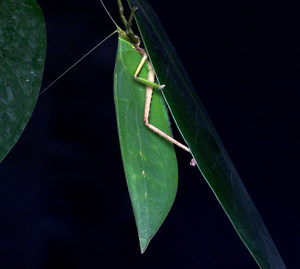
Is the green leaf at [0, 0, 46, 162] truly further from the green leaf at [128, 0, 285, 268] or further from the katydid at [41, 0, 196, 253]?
the katydid at [41, 0, 196, 253]

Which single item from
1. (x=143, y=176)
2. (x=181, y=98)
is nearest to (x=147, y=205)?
(x=143, y=176)

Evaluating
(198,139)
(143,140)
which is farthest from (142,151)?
(198,139)

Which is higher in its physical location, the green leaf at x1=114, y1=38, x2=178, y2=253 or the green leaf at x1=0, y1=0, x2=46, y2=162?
the green leaf at x1=0, y1=0, x2=46, y2=162

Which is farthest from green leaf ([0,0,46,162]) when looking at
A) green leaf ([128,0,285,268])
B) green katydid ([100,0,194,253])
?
green katydid ([100,0,194,253])

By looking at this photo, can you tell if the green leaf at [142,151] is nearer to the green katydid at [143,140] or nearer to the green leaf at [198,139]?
the green katydid at [143,140]

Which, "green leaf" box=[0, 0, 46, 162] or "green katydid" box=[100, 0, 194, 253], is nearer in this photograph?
"green leaf" box=[0, 0, 46, 162]

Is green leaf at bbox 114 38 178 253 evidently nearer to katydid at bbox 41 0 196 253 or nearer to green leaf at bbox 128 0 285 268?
katydid at bbox 41 0 196 253
